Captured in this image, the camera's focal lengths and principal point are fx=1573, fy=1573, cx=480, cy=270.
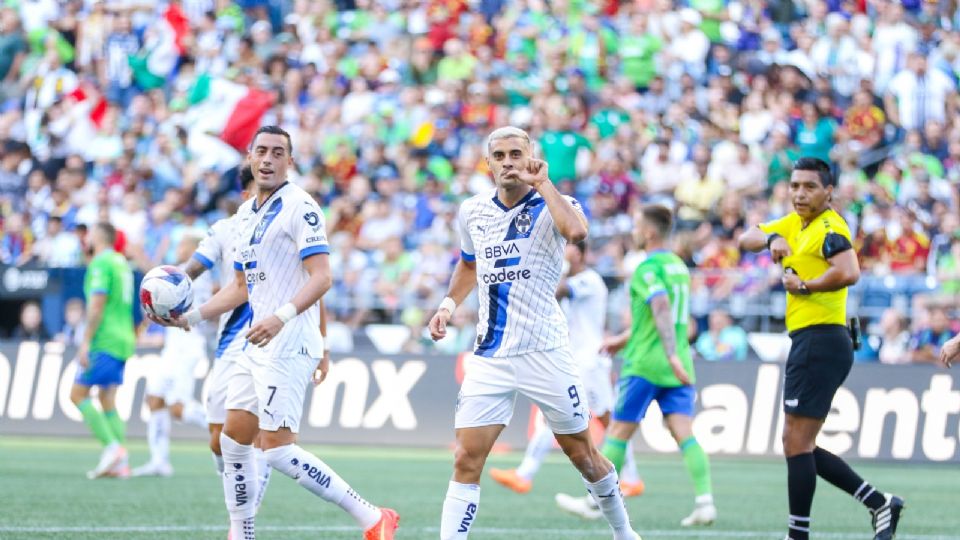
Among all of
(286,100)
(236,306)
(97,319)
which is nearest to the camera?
(236,306)

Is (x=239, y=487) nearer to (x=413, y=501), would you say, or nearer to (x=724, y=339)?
(x=413, y=501)

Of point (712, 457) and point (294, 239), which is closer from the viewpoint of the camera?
point (294, 239)

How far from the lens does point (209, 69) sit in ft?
92.7

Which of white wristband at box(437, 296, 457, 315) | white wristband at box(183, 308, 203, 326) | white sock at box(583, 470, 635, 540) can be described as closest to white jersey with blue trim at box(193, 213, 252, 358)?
white wristband at box(183, 308, 203, 326)

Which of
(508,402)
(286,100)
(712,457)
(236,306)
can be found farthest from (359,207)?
(508,402)

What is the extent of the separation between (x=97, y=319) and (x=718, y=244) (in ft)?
29.4

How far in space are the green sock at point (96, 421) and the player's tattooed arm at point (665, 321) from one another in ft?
20.2

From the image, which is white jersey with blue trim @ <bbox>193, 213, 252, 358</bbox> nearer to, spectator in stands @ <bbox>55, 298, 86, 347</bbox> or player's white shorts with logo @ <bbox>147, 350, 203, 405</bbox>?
player's white shorts with logo @ <bbox>147, 350, 203, 405</bbox>

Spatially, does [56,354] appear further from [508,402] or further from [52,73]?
[508,402]

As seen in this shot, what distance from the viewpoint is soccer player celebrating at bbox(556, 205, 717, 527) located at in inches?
475

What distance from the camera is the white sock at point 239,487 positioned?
29.7 feet

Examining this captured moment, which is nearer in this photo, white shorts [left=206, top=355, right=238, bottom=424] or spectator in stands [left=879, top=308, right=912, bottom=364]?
white shorts [left=206, top=355, right=238, bottom=424]

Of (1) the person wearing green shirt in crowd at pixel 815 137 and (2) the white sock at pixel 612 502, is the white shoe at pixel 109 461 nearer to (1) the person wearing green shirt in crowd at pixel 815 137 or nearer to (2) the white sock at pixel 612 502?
(2) the white sock at pixel 612 502

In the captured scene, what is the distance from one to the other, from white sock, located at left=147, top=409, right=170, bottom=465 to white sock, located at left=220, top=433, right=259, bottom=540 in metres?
6.85
